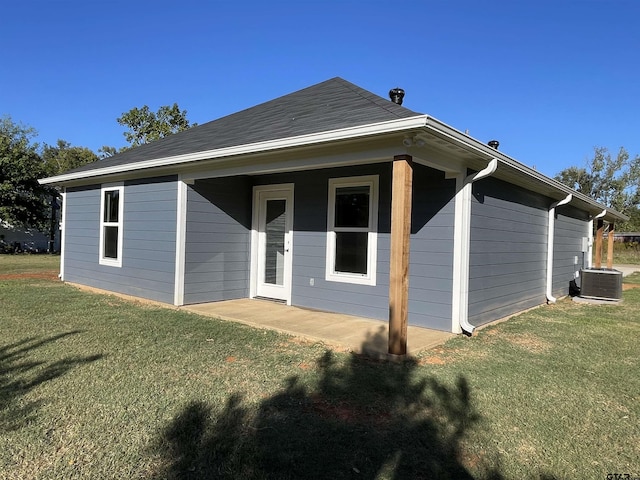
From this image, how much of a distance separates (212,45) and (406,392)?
11537 mm

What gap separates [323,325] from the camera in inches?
229

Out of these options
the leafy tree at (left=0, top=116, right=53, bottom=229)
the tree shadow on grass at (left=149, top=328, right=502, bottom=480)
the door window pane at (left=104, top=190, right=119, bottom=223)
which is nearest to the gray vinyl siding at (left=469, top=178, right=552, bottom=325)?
the tree shadow on grass at (left=149, top=328, right=502, bottom=480)

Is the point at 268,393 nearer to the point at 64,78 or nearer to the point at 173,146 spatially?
the point at 173,146

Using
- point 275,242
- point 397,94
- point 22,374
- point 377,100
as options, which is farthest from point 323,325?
point 397,94

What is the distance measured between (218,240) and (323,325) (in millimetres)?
2819

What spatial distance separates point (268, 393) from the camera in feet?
11.0

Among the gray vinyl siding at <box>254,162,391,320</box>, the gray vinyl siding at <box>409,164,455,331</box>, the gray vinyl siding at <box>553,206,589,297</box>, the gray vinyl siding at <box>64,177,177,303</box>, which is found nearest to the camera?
the gray vinyl siding at <box>409,164,455,331</box>

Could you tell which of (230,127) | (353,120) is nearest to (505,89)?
(230,127)

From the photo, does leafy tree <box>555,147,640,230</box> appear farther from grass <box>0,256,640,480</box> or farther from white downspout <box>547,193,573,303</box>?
grass <box>0,256,640,480</box>

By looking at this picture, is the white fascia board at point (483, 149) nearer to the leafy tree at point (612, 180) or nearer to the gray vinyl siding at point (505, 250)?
the gray vinyl siding at point (505, 250)

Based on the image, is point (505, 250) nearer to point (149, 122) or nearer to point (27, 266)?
point (27, 266)

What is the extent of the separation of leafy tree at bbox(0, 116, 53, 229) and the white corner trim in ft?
50.9

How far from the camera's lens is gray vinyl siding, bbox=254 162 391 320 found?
6.24m

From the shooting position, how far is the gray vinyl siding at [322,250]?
6242 millimetres
